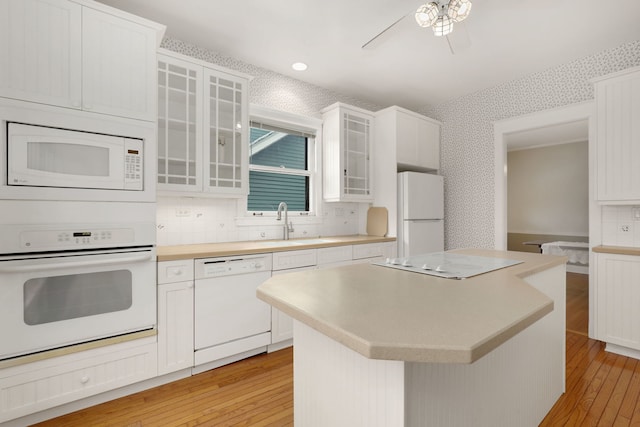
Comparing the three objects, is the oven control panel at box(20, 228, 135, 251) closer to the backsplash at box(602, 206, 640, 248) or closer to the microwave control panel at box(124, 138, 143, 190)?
the microwave control panel at box(124, 138, 143, 190)

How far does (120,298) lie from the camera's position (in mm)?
1941

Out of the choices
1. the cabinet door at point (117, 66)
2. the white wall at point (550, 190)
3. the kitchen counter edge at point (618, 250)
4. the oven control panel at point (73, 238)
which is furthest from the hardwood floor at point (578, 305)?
the cabinet door at point (117, 66)

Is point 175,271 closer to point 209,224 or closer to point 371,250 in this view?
point 209,224

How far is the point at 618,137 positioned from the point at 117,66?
152 inches

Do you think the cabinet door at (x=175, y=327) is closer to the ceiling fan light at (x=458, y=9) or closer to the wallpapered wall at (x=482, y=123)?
the ceiling fan light at (x=458, y=9)

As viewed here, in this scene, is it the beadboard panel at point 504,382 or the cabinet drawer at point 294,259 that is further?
the cabinet drawer at point 294,259

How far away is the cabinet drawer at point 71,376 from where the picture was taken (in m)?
1.65

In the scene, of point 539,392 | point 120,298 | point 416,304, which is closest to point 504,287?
point 416,304

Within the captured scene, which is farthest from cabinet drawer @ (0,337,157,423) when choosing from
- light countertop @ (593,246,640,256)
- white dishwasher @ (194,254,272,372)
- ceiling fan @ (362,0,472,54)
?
light countertop @ (593,246,640,256)

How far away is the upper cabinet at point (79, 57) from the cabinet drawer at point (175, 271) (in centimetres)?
98

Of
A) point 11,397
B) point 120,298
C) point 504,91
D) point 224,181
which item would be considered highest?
point 504,91

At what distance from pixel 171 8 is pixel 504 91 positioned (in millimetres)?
3555

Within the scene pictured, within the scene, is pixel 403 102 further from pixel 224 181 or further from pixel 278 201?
pixel 224 181

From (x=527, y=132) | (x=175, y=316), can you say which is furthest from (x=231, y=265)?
(x=527, y=132)
